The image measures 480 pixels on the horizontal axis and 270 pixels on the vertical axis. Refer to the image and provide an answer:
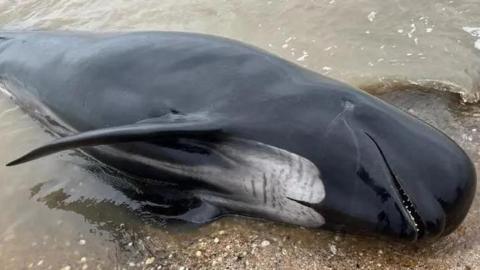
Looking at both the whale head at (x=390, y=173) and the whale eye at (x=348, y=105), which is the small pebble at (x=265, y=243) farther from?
the whale eye at (x=348, y=105)

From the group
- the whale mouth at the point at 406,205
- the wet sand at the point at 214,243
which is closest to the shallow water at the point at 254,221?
the wet sand at the point at 214,243

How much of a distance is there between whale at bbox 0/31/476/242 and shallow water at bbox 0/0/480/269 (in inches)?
7.0

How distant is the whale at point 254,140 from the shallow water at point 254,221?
18 cm

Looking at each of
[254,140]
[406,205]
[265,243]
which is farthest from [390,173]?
[265,243]

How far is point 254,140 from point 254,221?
0.65 meters

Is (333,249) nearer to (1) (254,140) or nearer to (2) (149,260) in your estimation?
(1) (254,140)

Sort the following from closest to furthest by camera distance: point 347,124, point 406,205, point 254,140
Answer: point 406,205 < point 347,124 < point 254,140

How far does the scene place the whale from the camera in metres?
3.09

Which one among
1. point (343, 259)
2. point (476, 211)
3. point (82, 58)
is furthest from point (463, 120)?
point (82, 58)

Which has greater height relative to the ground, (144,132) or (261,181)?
(144,132)

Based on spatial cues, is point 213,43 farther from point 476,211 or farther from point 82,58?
point 476,211

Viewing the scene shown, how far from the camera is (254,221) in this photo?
12.3 ft

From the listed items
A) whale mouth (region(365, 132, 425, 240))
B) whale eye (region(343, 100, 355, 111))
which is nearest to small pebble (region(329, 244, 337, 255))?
whale mouth (region(365, 132, 425, 240))

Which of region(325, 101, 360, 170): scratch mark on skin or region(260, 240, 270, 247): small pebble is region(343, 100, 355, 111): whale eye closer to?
region(325, 101, 360, 170): scratch mark on skin
